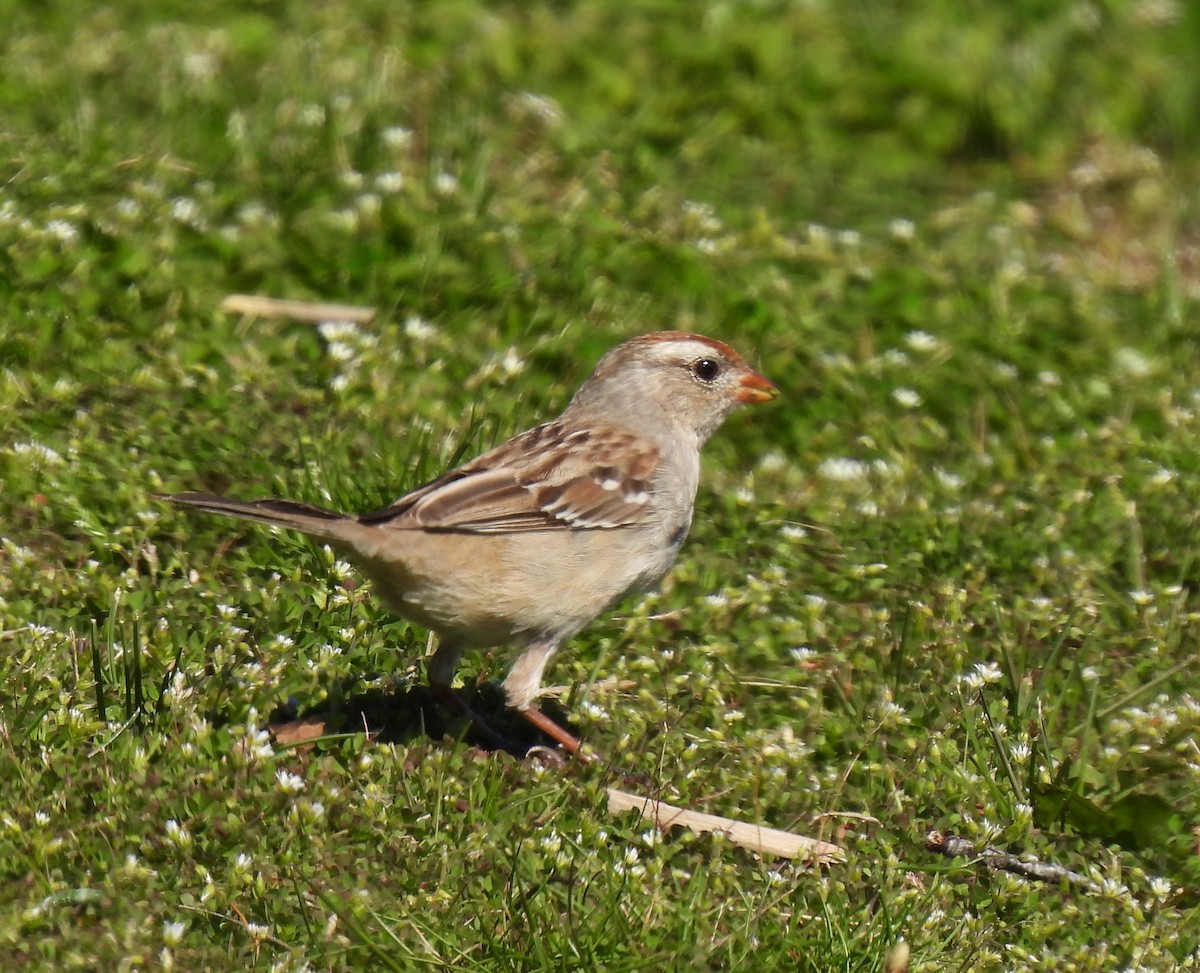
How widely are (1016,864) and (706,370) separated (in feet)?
7.55

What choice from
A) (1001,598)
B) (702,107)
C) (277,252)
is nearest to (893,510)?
(1001,598)

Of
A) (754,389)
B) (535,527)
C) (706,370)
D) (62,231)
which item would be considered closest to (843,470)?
(754,389)

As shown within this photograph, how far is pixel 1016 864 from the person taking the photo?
545cm

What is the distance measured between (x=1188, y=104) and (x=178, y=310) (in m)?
6.73

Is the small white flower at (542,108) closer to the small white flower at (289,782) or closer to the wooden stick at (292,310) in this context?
the wooden stick at (292,310)

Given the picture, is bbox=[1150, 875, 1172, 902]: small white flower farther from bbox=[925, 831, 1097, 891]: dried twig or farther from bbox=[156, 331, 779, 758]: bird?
bbox=[156, 331, 779, 758]: bird

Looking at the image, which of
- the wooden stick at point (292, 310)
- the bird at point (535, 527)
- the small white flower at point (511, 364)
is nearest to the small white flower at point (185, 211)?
the wooden stick at point (292, 310)

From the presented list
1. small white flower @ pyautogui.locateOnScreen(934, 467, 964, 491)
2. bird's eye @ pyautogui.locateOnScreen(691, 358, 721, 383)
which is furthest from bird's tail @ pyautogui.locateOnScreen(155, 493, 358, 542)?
small white flower @ pyautogui.locateOnScreen(934, 467, 964, 491)

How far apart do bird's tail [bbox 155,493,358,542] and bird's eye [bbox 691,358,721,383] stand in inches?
72.1

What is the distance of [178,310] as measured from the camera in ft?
25.7

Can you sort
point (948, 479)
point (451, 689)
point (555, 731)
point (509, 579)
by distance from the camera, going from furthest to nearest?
point (948, 479) < point (451, 689) < point (555, 731) < point (509, 579)

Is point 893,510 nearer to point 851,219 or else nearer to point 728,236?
point 728,236

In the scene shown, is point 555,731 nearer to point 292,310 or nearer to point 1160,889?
point 1160,889

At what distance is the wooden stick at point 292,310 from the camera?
318 inches
